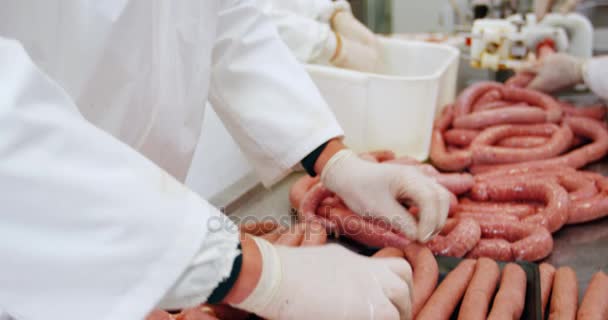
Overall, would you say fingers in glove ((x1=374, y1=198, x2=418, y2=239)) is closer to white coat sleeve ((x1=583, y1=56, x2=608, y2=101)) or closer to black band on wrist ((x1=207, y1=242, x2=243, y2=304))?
black band on wrist ((x1=207, y1=242, x2=243, y2=304))

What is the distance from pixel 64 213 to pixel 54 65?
1.27 ft

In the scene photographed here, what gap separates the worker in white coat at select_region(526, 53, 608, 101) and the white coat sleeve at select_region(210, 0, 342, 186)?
1721 mm

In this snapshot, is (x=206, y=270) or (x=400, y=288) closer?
(x=206, y=270)

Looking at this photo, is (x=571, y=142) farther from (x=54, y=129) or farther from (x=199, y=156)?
(x=54, y=129)

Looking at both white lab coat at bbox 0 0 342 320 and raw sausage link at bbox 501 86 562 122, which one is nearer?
white lab coat at bbox 0 0 342 320

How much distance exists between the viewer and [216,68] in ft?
4.75

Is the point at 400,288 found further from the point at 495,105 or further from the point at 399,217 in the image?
the point at 495,105

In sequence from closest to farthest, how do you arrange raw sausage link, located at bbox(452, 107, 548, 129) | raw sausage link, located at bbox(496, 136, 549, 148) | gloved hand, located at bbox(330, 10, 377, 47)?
raw sausage link, located at bbox(496, 136, 549, 148) < raw sausage link, located at bbox(452, 107, 548, 129) < gloved hand, located at bbox(330, 10, 377, 47)

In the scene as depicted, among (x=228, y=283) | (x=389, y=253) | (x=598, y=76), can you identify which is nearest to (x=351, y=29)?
(x=598, y=76)

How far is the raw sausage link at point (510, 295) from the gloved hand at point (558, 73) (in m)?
1.60

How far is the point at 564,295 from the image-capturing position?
1.32 m

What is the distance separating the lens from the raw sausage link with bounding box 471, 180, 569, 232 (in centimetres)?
167

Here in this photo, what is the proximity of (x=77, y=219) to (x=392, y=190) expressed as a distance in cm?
91
